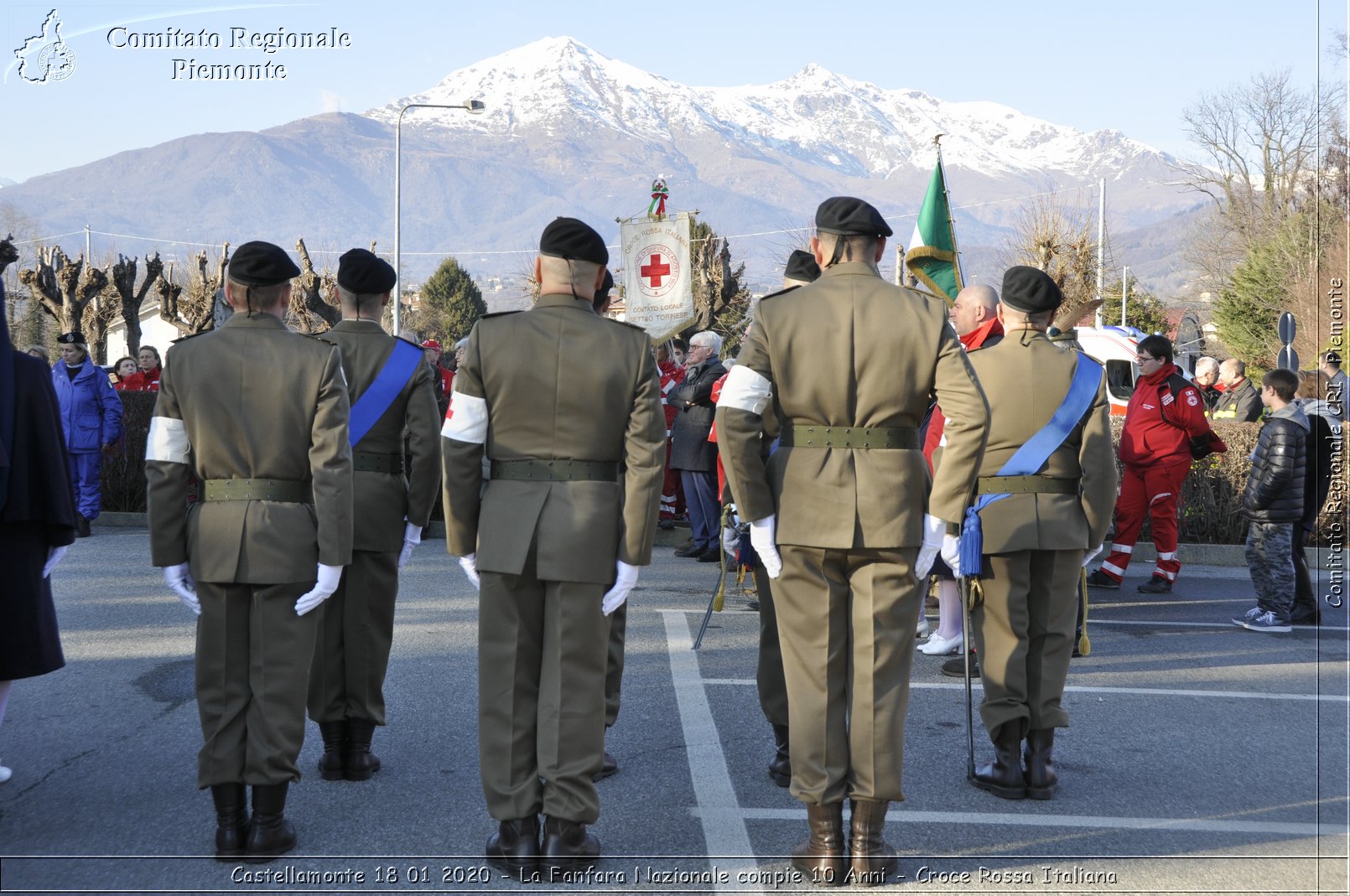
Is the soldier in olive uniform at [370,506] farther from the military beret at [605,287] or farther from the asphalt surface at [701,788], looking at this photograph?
the military beret at [605,287]

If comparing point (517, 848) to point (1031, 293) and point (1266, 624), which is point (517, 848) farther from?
point (1266, 624)

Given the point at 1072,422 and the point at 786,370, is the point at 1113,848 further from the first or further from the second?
the point at 786,370

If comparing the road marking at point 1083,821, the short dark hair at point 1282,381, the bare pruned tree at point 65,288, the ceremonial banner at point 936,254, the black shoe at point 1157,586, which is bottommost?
the road marking at point 1083,821

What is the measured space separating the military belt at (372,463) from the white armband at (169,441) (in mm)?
1002

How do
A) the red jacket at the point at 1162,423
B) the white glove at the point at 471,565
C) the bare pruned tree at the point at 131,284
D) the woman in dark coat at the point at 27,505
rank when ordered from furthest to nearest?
the bare pruned tree at the point at 131,284 < the red jacket at the point at 1162,423 < the woman in dark coat at the point at 27,505 < the white glove at the point at 471,565

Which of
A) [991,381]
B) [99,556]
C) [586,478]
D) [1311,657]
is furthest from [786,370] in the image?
[99,556]

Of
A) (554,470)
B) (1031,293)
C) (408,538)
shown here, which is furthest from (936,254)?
(554,470)

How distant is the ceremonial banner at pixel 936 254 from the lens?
10164 mm

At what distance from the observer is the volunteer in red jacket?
34.1 feet

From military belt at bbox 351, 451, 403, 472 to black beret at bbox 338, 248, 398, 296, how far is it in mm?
730

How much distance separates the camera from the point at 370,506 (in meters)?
5.46

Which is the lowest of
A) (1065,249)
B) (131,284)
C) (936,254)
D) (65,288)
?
(936,254)

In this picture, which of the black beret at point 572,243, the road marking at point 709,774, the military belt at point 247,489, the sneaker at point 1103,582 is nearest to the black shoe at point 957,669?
the road marking at point 709,774

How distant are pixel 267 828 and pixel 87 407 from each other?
32.1 ft
